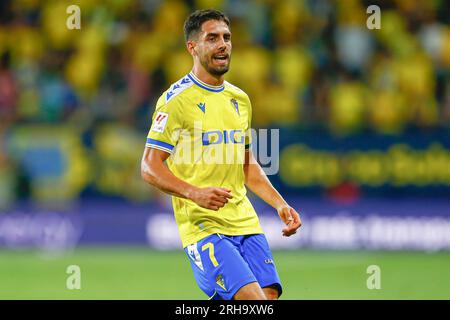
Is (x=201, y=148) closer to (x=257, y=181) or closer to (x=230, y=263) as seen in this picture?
(x=257, y=181)

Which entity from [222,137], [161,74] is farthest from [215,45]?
[161,74]

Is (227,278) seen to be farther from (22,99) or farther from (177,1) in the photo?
(177,1)

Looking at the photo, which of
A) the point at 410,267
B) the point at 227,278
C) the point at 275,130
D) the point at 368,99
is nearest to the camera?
the point at 227,278

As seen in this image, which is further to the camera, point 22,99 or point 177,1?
point 177,1

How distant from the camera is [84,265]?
43.4 ft

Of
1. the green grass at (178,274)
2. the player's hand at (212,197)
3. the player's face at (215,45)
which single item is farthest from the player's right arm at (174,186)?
the green grass at (178,274)

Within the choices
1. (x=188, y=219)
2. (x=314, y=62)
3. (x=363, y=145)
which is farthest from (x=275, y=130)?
(x=188, y=219)

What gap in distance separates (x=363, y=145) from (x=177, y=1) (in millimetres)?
4640

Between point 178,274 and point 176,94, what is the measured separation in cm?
600

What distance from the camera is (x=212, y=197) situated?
6254 mm

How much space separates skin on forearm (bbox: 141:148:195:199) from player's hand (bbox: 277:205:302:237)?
0.77 m

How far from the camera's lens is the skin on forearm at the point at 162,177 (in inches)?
256
